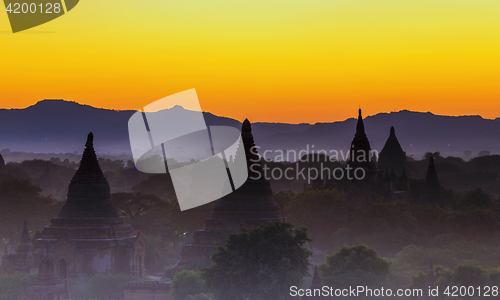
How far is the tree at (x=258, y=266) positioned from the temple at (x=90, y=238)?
10667 millimetres

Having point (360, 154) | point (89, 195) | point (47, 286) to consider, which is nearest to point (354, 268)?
point (47, 286)

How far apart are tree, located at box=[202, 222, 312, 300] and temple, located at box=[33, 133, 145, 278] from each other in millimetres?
10667

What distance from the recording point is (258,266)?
45.3m

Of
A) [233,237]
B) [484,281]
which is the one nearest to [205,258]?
[233,237]

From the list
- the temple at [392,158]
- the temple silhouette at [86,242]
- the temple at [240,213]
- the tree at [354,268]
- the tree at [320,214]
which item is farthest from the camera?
the temple at [392,158]

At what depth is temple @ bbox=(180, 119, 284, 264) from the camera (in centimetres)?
5600

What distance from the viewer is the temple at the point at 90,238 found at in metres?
54.6

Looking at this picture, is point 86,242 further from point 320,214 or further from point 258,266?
point 320,214

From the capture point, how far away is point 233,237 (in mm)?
46656

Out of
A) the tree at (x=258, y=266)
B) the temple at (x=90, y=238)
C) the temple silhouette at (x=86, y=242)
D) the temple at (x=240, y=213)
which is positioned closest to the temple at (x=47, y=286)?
the tree at (x=258, y=266)

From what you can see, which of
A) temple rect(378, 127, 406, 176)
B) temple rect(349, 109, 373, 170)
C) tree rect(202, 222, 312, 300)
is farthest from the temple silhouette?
temple rect(378, 127, 406, 176)

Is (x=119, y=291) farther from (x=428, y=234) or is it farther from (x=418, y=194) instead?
(x=418, y=194)

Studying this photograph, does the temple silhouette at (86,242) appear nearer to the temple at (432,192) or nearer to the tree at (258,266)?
the tree at (258,266)

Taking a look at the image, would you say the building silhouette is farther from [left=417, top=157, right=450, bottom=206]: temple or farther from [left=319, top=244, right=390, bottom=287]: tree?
[left=319, top=244, right=390, bottom=287]: tree
